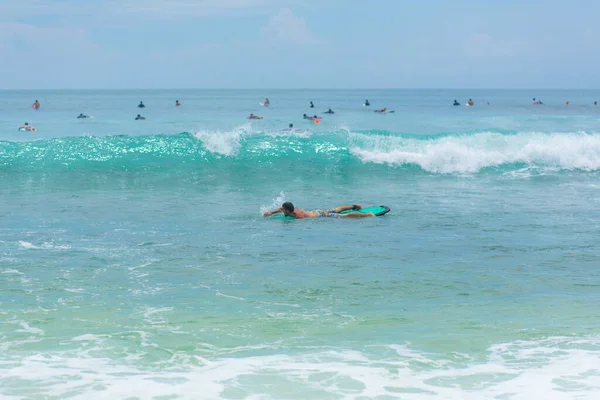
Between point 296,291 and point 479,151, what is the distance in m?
20.3

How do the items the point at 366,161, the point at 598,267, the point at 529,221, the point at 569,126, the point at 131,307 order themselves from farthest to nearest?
1. the point at 569,126
2. the point at 366,161
3. the point at 529,221
4. the point at 598,267
5. the point at 131,307

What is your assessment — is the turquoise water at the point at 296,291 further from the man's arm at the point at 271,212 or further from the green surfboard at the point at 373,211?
the man's arm at the point at 271,212

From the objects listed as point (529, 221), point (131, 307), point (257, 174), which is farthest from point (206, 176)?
point (131, 307)

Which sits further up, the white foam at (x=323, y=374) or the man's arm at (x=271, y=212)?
the man's arm at (x=271, y=212)

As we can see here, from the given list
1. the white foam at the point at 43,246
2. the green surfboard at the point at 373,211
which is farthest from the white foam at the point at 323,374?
the green surfboard at the point at 373,211

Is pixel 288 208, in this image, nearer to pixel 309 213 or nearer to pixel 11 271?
pixel 309 213

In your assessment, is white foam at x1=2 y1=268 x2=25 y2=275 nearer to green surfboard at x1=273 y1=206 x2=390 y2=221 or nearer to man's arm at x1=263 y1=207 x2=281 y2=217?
green surfboard at x1=273 y1=206 x2=390 y2=221

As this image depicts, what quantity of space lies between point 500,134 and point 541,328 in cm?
2459

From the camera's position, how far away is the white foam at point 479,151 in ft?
89.4

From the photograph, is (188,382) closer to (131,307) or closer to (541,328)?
(131,307)

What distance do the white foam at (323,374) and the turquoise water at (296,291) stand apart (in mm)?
25

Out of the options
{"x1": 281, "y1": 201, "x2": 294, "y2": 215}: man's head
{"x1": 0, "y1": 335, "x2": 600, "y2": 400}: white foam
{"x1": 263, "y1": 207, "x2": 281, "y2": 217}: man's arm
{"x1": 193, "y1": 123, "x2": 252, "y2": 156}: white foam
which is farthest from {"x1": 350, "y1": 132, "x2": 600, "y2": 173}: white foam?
{"x1": 0, "y1": 335, "x2": 600, "y2": 400}: white foam

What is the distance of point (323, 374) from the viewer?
24.0ft

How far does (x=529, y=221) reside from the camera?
1594 centimetres
